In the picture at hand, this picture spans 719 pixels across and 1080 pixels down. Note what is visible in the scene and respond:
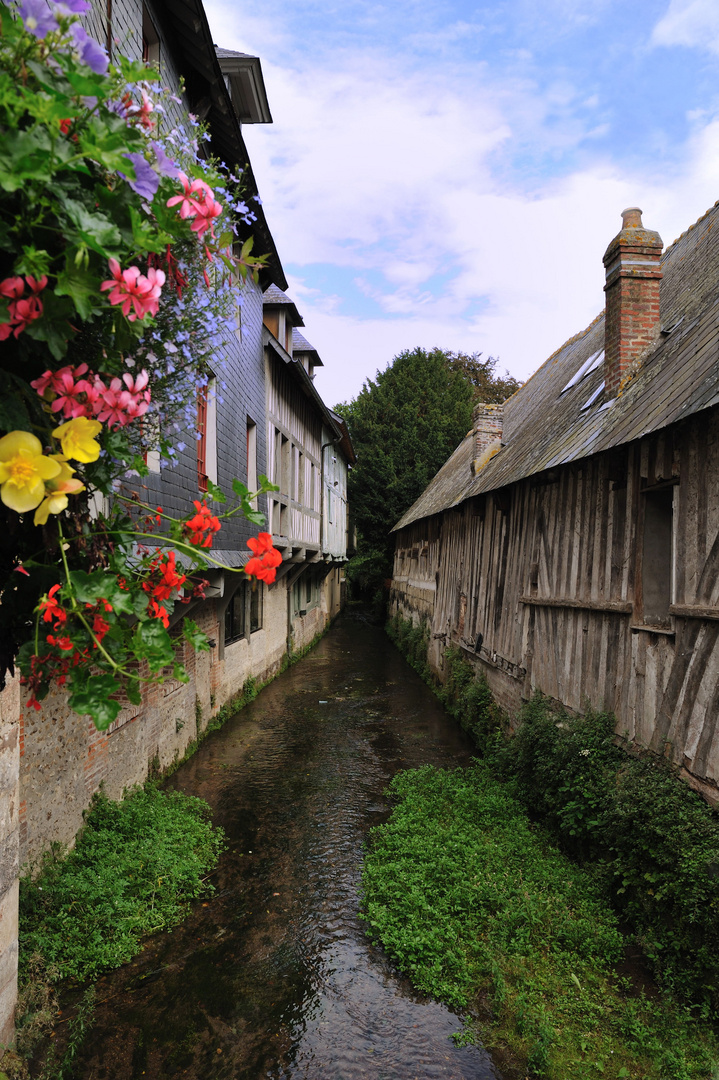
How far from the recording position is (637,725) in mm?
5707

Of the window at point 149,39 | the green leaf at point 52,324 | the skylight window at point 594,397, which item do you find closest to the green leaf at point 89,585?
the green leaf at point 52,324

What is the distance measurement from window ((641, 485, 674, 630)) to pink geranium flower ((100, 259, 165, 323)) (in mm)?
5444

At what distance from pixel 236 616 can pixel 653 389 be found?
8.29 m

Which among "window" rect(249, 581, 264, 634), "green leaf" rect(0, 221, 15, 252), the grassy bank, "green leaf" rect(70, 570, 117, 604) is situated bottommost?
the grassy bank

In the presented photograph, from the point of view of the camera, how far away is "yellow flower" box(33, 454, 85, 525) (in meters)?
1.34

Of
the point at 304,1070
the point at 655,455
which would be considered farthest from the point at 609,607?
the point at 304,1070

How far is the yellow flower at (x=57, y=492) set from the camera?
1340 millimetres

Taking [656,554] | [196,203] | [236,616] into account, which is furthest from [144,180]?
[236,616]

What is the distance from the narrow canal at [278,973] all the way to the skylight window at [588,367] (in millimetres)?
6847

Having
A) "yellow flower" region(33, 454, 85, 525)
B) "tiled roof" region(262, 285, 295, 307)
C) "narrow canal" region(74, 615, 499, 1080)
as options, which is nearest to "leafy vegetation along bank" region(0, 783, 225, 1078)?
"narrow canal" region(74, 615, 499, 1080)

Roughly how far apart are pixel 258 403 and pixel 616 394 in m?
6.86

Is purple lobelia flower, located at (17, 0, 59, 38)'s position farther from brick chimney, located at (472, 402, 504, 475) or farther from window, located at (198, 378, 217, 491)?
brick chimney, located at (472, 402, 504, 475)

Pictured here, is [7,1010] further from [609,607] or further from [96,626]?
[609,607]

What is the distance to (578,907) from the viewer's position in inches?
204
